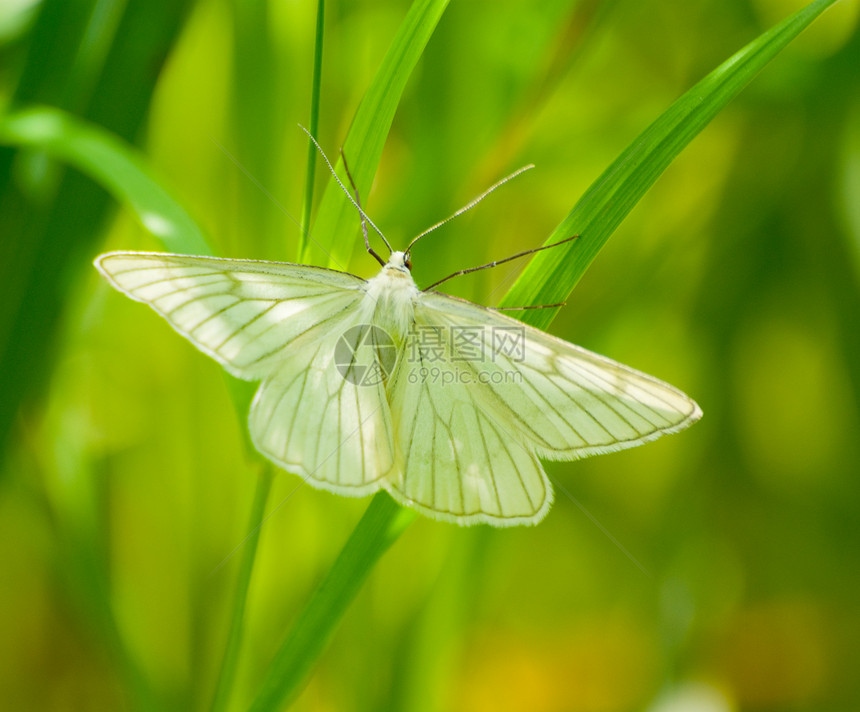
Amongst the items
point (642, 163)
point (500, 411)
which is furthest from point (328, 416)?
point (642, 163)

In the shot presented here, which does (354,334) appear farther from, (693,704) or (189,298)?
(693,704)

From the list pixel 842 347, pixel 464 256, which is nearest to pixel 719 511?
pixel 842 347

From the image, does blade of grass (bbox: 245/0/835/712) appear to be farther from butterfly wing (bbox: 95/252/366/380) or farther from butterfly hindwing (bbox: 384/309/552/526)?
butterfly wing (bbox: 95/252/366/380)

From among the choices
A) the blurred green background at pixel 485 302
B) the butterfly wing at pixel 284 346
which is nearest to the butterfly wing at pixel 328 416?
the butterfly wing at pixel 284 346

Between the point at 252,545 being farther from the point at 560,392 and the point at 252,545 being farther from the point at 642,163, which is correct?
the point at 642,163
